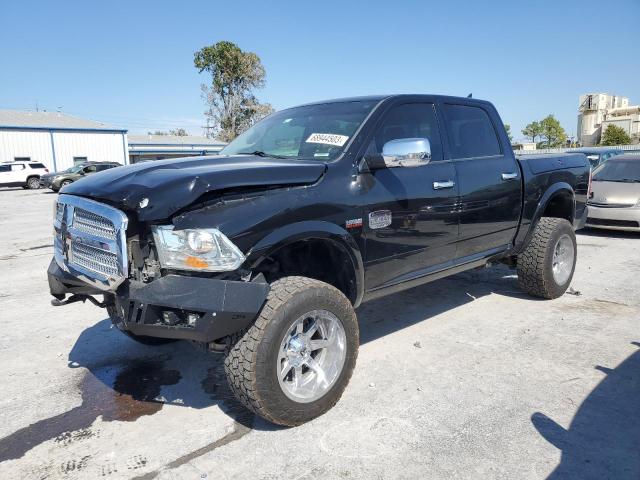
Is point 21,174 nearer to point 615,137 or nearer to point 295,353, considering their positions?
point 295,353

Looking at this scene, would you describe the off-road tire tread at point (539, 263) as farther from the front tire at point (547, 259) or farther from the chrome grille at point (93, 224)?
the chrome grille at point (93, 224)

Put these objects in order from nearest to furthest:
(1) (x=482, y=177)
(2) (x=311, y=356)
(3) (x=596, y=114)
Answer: (2) (x=311, y=356) < (1) (x=482, y=177) < (3) (x=596, y=114)

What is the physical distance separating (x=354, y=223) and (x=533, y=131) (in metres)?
83.0

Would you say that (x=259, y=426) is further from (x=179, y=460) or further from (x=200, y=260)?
(x=200, y=260)

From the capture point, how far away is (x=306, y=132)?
150 inches

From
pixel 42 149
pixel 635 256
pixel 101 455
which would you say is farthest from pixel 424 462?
pixel 42 149

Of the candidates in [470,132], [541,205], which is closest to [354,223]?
[470,132]

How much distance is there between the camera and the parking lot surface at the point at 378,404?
260 centimetres

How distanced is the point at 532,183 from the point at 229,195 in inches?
134

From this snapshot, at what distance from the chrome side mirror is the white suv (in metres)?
32.3

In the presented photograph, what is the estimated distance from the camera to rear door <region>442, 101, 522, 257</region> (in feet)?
13.8

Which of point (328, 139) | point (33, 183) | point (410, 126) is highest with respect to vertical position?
point (410, 126)

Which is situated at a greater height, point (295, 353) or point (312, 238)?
point (312, 238)

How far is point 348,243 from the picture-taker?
10.4ft
